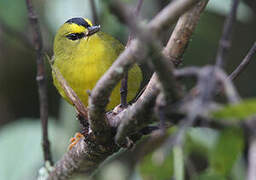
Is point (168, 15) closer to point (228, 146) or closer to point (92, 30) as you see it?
point (228, 146)

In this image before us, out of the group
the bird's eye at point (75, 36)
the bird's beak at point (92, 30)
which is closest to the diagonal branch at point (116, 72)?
the bird's beak at point (92, 30)

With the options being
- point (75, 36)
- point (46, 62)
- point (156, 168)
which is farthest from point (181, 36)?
point (46, 62)

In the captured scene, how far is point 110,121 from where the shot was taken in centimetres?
173

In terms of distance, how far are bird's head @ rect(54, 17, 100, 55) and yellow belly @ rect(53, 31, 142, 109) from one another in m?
0.06

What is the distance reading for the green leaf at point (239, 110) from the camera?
75cm

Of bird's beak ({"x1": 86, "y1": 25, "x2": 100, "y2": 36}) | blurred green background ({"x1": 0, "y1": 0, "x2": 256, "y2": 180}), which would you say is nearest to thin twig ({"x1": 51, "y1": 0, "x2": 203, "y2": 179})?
blurred green background ({"x1": 0, "y1": 0, "x2": 256, "y2": 180})

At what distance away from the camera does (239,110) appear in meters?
0.77

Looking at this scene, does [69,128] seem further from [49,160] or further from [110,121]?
[110,121]

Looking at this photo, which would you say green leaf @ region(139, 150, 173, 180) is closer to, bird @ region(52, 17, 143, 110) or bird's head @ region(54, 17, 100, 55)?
bird @ region(52, 17, 143, 110)

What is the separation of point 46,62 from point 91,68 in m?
1.41

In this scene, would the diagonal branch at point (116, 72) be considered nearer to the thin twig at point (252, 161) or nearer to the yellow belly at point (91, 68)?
the thin twig at point (252, 161)

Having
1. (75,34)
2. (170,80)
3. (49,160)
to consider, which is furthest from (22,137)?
(170,80)

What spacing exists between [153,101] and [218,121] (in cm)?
35

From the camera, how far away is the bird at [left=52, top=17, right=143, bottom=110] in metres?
2.46
